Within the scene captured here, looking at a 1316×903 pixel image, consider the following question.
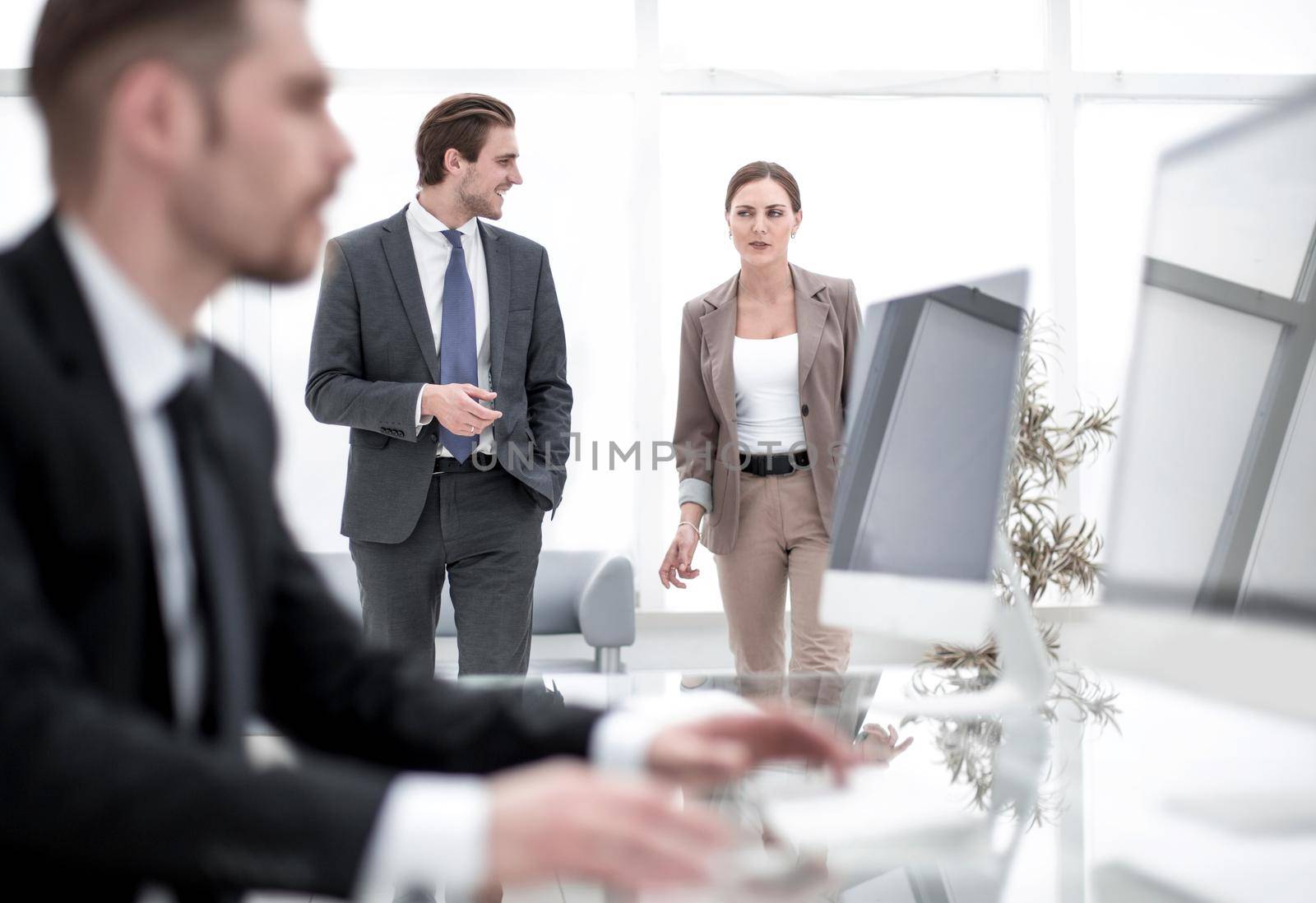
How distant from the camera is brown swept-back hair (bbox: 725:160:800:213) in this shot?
3195 mm

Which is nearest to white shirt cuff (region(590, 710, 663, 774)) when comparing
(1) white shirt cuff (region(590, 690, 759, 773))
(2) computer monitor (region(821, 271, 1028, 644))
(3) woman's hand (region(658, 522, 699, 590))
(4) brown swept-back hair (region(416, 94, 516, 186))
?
(1) white shirt cuff (region(590, 690, 759, 773))

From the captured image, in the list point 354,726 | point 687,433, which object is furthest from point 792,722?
point 687,433

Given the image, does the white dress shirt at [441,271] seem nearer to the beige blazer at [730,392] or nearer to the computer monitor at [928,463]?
the beige blazer at [730,392]

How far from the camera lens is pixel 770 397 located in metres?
2.95

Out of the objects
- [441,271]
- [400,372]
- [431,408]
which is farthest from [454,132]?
[431,408]

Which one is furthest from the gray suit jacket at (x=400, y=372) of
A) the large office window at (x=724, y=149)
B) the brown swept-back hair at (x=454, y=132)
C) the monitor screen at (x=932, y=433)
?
the large office window at (x=724, y=149)

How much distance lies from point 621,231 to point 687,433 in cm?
249

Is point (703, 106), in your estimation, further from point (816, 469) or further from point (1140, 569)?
point (1140, 569)

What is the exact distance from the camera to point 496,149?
284 cm

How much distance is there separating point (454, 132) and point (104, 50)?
232 cm

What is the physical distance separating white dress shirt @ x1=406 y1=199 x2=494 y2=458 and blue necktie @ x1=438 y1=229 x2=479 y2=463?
0.01 meters

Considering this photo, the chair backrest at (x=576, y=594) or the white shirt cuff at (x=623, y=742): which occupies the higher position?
the white shirt cuff at (x=623, y=742)

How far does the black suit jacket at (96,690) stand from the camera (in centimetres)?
51

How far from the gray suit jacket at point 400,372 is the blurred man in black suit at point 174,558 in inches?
76.3
